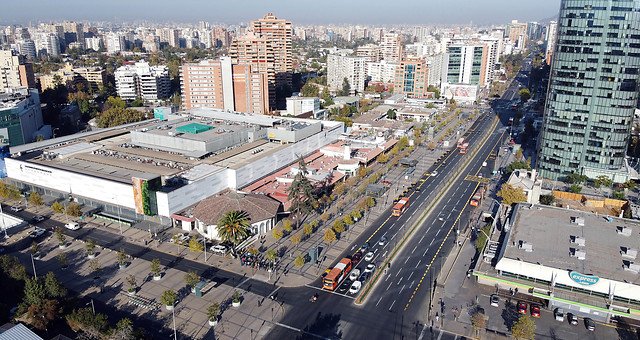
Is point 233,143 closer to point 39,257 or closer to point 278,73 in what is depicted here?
point 39,257

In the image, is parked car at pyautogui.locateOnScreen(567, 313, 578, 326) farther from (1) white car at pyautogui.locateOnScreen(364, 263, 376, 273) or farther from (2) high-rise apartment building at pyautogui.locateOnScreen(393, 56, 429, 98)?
(2) high-rise apartment building at pyautogui.locateOnScreen(393, 56, 429, 98)

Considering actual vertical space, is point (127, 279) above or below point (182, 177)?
below

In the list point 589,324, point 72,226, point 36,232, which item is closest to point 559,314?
point 589,324

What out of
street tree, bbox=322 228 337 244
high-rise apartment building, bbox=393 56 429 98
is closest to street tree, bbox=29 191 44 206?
street tree, bbox=322 228 337 244

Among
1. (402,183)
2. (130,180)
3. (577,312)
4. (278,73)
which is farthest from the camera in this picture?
(278,73)

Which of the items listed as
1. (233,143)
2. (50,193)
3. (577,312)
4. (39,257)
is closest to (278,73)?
(233,143)

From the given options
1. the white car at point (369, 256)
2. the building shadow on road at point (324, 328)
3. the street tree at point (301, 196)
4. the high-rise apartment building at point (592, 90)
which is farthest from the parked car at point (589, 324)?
the high-rise apartment building at point (592, 90)

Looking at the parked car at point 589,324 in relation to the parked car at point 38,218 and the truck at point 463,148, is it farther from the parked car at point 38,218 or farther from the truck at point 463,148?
the parked car at point 38,218
